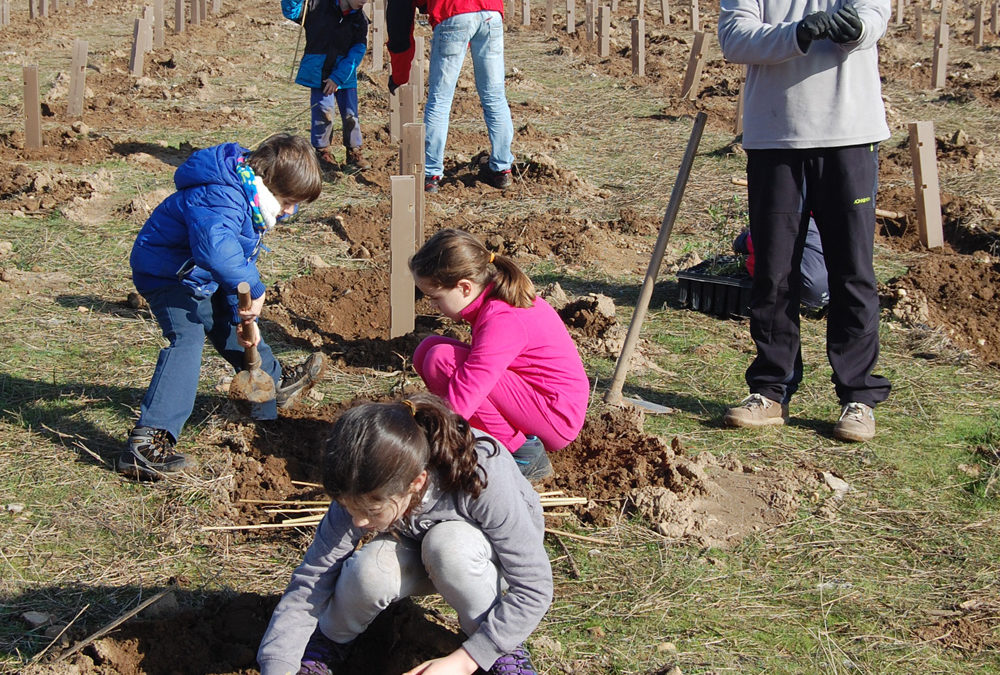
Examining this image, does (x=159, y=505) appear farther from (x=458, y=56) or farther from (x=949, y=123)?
(x=949, y=123)

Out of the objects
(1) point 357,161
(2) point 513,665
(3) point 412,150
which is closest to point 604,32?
(1) point 357,161

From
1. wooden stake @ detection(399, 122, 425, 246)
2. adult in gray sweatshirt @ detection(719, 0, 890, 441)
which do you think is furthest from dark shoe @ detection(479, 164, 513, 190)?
adult in gray sweatshirt @ detection(719, 0, 890, 441)

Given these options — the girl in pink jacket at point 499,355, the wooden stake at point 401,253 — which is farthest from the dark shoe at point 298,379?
the girl in pink jacket at point 499,355

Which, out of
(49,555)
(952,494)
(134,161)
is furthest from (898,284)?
(134,161)

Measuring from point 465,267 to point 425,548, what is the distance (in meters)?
0.95

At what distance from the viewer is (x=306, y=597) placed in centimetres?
232

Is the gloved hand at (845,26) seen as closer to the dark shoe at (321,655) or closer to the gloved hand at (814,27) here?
the gloved hand at (814,27)

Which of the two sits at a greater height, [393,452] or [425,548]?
[393,452]

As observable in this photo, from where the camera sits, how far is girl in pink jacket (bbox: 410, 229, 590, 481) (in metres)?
2.89

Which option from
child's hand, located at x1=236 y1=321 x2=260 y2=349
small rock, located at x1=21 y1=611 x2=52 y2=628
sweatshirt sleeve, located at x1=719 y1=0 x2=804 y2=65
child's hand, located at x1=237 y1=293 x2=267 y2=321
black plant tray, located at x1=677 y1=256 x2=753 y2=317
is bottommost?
small rock, located at x1=21 y1=611 x2=52 y2=628

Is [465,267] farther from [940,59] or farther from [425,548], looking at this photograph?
[940,59]

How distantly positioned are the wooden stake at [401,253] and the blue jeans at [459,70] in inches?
91.1

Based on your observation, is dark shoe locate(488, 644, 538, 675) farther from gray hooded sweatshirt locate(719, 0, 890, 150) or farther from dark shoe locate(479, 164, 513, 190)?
dark shoe locate(479, 164, 513, 190)

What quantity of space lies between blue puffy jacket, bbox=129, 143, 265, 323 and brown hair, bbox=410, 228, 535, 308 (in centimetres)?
67
